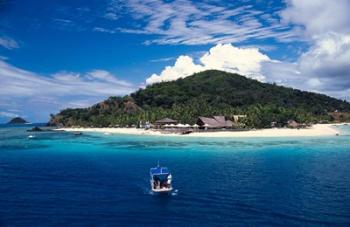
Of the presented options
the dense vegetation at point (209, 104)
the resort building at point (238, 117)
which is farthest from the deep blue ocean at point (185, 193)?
the dense vegetation at point (209, 104)

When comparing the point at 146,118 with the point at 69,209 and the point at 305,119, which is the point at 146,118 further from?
the point at 69,209

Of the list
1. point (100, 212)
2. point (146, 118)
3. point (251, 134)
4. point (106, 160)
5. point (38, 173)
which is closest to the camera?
point (100, 212)

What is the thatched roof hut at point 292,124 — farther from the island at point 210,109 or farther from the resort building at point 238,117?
the resort building at point 238,117

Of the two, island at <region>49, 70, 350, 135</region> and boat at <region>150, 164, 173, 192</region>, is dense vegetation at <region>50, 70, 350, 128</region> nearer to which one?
island at <region>49, 70, 350, 135</region>

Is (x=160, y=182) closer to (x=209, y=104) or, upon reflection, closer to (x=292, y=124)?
(x=292, y=124)

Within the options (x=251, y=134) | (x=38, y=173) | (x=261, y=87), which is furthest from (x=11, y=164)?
(x=261, y=87)

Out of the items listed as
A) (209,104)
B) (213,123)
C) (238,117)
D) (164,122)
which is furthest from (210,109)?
(209,104)

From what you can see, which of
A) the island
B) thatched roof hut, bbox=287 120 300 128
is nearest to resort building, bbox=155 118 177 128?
the island
